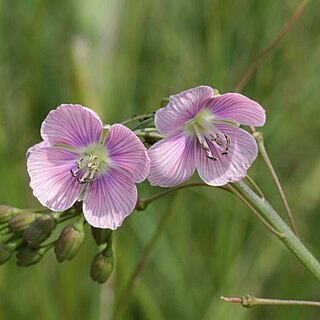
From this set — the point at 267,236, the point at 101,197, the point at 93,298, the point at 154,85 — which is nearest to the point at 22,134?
the point at 154,85

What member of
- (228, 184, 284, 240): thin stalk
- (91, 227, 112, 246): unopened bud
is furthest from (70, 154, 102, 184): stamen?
(228, 184, 284, 240): thin stalk

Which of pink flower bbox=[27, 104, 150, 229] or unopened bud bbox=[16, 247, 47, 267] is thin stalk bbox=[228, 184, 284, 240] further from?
unopened bud bbox=[16, 247, 47, 267]

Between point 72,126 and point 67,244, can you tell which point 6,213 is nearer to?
point 67,244

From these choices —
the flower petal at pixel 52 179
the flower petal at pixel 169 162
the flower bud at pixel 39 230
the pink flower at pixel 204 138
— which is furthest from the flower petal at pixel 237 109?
the flower bud at pixel 39 230

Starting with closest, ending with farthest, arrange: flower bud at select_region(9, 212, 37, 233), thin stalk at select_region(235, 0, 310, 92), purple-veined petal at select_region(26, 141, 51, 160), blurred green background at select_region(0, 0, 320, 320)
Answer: purple-veined petal at select_region(26, 141, 51, 160) < flower bud at select_region(9, 212, 37, 233) < thin stalk at select_region(235, 0, 310, 92) < blurred green background at select_region(0, 0, 320, 320)

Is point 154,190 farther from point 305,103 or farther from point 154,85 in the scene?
point 305,103
